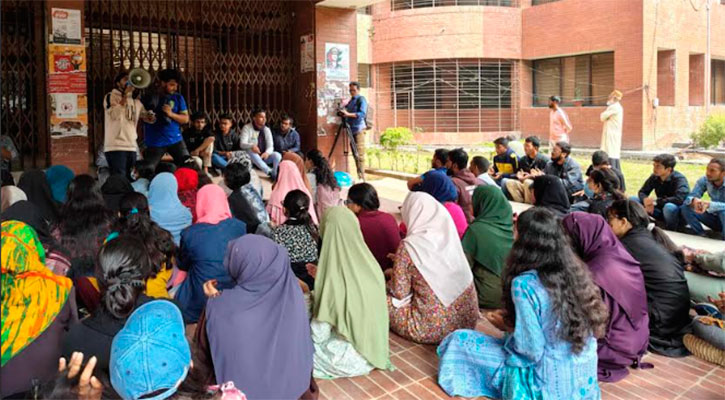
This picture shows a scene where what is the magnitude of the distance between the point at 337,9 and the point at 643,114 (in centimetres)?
1048

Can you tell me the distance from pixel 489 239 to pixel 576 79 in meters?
15.6

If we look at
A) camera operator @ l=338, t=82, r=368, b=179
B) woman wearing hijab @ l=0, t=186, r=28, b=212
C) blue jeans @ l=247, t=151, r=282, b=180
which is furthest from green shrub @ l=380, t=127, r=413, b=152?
woman wearing hijab @ l=0, t=186, r=28, b=212

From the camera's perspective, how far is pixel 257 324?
2814 millimetres

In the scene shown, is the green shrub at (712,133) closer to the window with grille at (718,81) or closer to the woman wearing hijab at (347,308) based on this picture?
the window with grille at (718,81)

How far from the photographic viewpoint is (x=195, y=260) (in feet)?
13.4

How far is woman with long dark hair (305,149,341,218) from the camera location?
638cm

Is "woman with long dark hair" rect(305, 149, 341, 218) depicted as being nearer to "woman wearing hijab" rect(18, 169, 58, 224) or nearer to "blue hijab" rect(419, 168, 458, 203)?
"blue hijab" rect(419, 168, 458, 203)

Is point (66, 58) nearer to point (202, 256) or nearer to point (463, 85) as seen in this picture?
point (202, 256)

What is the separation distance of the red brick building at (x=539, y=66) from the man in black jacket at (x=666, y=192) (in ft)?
36.0

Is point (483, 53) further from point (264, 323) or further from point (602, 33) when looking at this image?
point (264, 323)

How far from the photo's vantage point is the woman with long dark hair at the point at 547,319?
9.36 feet

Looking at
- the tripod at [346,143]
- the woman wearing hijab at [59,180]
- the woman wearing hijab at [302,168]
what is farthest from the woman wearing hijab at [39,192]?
the tripod at [346,143]

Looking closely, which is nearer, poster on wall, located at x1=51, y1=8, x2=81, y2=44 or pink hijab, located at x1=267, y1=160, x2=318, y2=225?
pink hijab, located at x1=267, y1=160, x2=318, y2=225

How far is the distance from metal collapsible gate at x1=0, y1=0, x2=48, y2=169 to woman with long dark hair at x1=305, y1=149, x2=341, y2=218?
12.7ft
